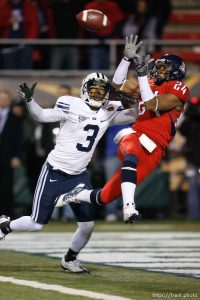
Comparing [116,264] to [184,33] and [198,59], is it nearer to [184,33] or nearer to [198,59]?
[198,59]

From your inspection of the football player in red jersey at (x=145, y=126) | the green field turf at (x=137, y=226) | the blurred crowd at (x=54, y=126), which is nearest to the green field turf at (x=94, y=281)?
the football player in red jersey at (x=145, y=126)

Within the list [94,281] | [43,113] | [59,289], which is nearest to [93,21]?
[43,113]

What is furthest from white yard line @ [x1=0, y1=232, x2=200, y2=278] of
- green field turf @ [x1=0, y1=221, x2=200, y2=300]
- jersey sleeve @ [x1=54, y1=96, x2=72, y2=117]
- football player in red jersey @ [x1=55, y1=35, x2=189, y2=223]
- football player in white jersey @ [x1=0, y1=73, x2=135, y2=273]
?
jersey sleeve @ [x1=54, y1=96, x2=72, y2=117]

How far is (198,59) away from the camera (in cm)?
1598

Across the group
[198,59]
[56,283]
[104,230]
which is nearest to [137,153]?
[56,283]

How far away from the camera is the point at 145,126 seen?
772cm

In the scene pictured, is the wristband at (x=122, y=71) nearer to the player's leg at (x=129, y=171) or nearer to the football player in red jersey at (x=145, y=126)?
the football player in red jersey at (x=145, y=126)

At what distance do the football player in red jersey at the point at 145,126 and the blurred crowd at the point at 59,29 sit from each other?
6108 millimetres

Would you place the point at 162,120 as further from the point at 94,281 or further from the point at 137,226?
the point at 137,226

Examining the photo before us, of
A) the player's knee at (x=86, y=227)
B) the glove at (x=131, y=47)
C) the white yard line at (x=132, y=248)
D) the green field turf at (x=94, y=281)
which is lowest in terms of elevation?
the white yard line at (x=132, y=248)

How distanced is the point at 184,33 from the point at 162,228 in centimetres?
533

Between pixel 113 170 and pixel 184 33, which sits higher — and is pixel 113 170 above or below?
below

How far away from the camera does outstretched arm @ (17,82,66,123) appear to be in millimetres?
7406

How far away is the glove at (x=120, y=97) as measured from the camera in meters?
7.88
